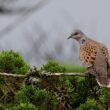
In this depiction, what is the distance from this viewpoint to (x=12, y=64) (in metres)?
3.15

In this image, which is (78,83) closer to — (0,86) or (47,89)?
(47,89)

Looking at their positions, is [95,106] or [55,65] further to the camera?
[55,65]

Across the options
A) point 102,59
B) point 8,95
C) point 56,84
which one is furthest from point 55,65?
point 102,59

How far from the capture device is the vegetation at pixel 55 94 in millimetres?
2750

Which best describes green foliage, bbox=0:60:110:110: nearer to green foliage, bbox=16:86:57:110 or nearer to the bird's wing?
green foliage, bbox=16:86:57:110

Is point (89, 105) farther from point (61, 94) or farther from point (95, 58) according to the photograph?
point (95, 58)

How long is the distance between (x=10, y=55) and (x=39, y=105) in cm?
56

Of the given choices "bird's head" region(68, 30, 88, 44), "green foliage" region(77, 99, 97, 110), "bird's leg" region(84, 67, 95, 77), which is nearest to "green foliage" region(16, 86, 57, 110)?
"green foliage" region(77, 99, 97, 110)

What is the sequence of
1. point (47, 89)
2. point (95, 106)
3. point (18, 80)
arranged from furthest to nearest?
1. point (18, 80)
2. point (47, 89)
3. point (95, 106)

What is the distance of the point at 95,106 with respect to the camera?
8.93 feet

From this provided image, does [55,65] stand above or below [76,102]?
above

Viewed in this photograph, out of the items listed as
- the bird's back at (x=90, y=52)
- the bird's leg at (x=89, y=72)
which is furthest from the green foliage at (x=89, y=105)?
the bird's back at (x=90, y=52)

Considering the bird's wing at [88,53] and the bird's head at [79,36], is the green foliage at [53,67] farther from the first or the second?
the bird's head at [79,36]

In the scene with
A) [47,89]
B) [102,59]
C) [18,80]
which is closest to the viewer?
[47,89]
